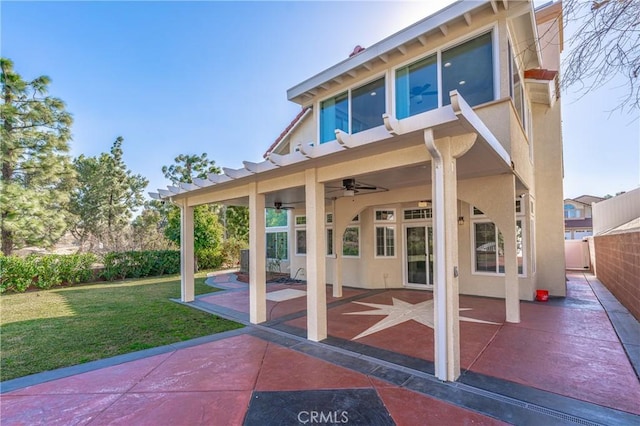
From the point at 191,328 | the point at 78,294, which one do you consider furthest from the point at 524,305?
the point at 78,294

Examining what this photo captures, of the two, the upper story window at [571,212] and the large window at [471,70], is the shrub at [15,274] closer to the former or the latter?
the large window at [471,70]

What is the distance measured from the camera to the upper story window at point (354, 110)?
780 centimetres

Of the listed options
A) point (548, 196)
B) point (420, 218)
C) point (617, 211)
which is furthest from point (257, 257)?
point (617, 211)

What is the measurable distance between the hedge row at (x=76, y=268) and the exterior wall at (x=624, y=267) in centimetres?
1774

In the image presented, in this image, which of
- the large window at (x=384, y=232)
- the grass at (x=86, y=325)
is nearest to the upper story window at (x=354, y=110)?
the large window at (x=384, y=232)

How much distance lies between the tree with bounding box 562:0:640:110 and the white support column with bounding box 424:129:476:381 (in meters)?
1.51

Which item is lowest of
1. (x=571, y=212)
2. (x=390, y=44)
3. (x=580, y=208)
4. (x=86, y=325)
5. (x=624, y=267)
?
(x=86, y=325)

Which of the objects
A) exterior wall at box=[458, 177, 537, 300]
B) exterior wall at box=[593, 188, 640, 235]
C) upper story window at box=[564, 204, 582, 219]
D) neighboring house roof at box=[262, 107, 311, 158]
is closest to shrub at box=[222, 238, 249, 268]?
neighboring house roof at box=[262, 107, 311, 158]

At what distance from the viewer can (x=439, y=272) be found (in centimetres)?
416

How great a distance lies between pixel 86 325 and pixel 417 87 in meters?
9.17

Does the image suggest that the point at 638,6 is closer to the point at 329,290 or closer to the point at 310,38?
the point at 310,38

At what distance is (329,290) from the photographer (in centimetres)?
1098

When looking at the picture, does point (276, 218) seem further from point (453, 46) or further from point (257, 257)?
point (453, 46)

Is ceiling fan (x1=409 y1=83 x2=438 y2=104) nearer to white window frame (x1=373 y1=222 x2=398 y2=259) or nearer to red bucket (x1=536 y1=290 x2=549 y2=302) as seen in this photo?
white window frame (x1=373 y1=222 x2=398 y2=259)
